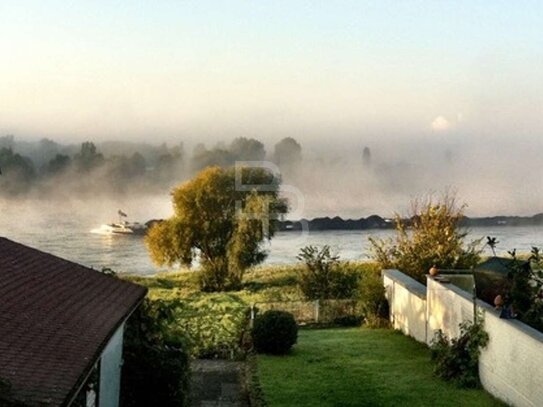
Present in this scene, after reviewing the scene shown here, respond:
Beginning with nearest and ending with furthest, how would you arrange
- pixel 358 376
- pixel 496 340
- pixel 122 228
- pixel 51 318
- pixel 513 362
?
1. pixel 51 318
2. pixel 513 362
3. pixel 496 340
4. pixel 358 376
5. pixel 122 228

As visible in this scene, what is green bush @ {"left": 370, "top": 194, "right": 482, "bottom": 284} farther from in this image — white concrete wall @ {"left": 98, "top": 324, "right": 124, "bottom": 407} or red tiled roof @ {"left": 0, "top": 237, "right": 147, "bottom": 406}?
white concrete wall @ {"left": 98, "top": 324, "right": 124, "bottom": 407}

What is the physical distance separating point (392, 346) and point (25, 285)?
12.8 metres

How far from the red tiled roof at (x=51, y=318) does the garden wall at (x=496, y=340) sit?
267 inches

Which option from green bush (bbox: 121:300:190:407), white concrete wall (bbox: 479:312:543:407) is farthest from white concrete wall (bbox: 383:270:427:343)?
green bush (bbox: 121:300:190:407)

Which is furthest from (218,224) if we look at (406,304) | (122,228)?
(406,304)

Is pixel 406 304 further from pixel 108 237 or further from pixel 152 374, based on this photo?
pixel 108 237

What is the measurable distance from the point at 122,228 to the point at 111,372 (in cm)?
3236

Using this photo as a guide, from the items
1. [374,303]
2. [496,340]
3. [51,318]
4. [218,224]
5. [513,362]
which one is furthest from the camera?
[218,224]

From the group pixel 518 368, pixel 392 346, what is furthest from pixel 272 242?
pixel 518 368

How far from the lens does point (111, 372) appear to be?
12547 millimetres

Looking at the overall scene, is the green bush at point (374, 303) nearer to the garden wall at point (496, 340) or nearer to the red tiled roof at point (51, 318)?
the garden wall at point (496, 340)

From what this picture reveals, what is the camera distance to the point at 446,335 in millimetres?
19109

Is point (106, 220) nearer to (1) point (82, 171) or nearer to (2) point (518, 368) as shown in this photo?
(1) point (82, 171)

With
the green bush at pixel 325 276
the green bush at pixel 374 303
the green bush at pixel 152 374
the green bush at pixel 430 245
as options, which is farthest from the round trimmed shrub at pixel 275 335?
the green bush at pixel 325 276
